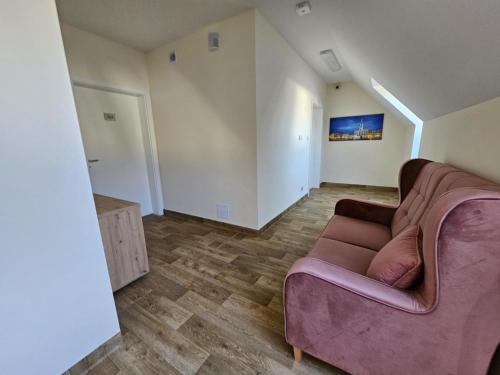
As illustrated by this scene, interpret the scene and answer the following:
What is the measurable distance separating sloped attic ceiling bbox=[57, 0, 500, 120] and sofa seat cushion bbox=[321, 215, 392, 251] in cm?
106

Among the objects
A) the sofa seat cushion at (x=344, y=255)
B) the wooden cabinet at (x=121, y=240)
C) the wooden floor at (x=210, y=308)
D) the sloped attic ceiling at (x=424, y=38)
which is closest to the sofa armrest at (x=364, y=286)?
the sofa seat cushion at (x=344, y=255)

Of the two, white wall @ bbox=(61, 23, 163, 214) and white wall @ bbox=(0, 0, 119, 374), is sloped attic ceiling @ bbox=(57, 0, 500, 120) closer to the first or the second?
white wall @ bbox=(61, 23, 163, 214)

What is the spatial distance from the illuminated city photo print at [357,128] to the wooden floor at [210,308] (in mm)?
3071

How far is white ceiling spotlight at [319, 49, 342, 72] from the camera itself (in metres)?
3.12

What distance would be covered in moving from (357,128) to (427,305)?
15.4 ft

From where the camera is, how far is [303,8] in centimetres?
203

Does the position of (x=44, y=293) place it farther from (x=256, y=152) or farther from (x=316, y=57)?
(x=316, y=57)

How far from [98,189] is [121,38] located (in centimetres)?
196

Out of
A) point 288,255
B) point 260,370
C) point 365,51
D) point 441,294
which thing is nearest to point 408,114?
point 365,51

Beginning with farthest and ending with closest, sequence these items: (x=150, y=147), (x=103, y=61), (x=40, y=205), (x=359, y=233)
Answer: (x=150, y=147) → (x=103, y=61) → (x=359, y=233) → (x=40, y=205)

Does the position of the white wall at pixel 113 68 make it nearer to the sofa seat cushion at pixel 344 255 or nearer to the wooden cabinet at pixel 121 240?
the wooden cabinet at pixel 121 240

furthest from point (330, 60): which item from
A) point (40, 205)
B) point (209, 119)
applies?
point (40, 205)

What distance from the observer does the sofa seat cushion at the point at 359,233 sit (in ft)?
5.01

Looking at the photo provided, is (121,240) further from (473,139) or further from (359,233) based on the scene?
(473,139)
